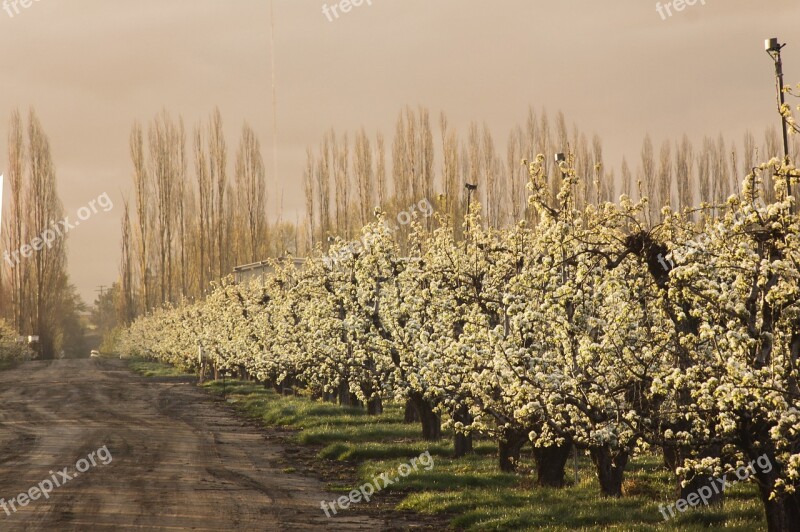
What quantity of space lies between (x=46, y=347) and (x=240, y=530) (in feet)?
306

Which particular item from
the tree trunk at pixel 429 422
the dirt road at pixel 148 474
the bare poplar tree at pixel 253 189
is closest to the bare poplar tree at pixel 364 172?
the bare poplar tree at pixel 253 189

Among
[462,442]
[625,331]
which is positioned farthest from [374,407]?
[625,331]

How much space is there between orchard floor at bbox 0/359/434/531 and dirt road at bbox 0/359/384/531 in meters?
0.03

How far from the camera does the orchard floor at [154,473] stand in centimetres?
1631

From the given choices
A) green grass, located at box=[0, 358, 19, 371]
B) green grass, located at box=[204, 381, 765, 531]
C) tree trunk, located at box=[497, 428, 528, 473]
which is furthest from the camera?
green grass, located at box=[0, 358, 19, 371]

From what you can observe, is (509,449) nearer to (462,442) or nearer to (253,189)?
(462,442)

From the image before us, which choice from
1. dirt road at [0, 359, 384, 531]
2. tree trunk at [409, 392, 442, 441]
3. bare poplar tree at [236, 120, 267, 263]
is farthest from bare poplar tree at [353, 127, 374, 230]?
tree trunk at [409, 392, 442, 441]

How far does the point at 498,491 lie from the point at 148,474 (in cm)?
898

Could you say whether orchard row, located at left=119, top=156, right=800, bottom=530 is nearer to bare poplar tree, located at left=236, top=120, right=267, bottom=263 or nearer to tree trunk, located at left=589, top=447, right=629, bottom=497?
tree trunk, located at left=589, top=447, right=629, bottom=497

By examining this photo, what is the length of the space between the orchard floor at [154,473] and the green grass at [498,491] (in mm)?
1204

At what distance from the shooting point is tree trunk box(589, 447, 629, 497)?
55.7ft

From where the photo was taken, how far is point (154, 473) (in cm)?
2208

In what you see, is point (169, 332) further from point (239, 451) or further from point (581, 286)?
point (581, 286)

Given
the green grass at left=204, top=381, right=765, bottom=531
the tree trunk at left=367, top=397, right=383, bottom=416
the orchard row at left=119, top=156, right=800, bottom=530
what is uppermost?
the orchard row at left=119, top=156, right=800, bottom=530
